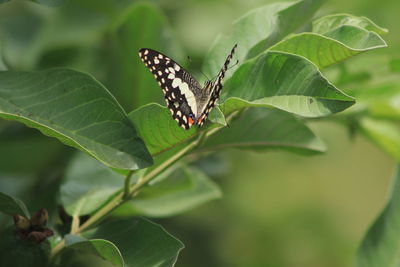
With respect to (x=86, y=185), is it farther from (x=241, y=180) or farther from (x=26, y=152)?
(x=241, y=180)

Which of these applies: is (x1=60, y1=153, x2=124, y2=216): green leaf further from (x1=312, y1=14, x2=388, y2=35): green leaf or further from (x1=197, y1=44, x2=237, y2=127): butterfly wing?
(x1=312, y1=14, x2=388, y2=35): green leaf

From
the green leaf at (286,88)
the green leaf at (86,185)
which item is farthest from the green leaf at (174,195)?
the green leaf at (286,88)

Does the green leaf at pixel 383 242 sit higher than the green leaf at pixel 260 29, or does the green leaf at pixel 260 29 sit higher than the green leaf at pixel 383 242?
the green leaf at pixel 260 29

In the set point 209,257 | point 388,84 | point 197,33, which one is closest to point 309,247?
point 209,257

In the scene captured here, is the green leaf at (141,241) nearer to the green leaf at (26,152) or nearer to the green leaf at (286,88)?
the green leaf at (286,88)

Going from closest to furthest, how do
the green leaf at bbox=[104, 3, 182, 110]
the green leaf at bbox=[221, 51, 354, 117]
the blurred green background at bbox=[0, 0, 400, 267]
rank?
the green leaf at bbox=[221, 51, 354, 117] < the green leaf at bbox=[104, 3, 182, 110] < the blurred green background at bbox=[0, 0, 400, 267]

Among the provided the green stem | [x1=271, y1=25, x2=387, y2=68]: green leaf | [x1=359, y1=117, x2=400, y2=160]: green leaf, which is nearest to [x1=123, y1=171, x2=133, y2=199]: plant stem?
the green stem

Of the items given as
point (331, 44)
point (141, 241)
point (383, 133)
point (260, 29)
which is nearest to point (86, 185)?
point (141, 241)
